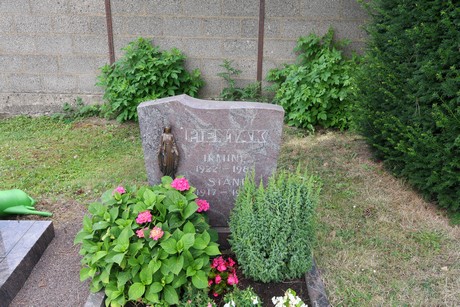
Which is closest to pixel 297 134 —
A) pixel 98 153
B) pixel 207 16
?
pixel 207 16

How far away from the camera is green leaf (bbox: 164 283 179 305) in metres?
2.48

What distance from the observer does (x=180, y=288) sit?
2650mm

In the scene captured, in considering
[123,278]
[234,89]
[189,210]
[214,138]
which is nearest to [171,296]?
[123,278]

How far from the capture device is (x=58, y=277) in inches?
120

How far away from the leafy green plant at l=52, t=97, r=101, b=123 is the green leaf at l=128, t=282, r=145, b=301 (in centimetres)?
428

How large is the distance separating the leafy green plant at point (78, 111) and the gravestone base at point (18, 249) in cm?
303

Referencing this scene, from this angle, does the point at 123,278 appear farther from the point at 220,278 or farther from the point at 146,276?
the point at 220,278

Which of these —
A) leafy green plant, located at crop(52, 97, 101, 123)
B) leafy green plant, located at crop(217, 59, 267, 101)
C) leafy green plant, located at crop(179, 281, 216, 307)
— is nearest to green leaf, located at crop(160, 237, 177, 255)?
leafy green plant, located at crop(179, 281, 216, 307)

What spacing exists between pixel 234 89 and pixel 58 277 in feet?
12.0

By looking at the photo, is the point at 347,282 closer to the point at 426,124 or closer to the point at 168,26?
the point at 426,124

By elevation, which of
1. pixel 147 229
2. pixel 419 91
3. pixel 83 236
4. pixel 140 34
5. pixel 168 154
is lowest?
pixel 83 236

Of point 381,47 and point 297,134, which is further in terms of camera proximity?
point 297,134

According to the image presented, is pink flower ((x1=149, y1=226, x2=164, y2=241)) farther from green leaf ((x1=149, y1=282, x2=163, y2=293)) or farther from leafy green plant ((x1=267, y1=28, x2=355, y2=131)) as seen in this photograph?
leafy green plant ((x1=267, y1=28, x2=355, y2=131))

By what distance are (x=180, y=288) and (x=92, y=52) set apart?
4.44m
